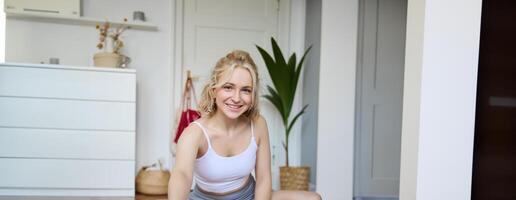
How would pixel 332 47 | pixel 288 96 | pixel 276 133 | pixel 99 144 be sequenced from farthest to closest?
pixel 276 133, pixel 288 96, pixel 99 144, pixel 332 47

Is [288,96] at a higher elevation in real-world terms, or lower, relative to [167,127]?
higher

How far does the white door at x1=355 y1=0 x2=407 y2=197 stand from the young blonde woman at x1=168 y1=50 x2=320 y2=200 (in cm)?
177

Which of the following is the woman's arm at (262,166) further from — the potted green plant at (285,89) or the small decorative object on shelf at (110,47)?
the small decorative object on shelf at (110,47)

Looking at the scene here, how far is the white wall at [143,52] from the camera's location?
2.92m

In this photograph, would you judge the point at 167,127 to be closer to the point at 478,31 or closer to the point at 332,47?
the point at 332,47

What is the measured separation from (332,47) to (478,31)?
120cm

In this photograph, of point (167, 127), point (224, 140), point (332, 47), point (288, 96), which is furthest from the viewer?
point (167, 127)

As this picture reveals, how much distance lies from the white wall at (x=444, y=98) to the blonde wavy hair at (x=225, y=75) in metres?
0.61

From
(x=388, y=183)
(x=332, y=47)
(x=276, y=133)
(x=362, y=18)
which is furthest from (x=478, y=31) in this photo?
(x=276, y=133)

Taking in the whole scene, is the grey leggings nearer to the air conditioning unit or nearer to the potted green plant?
the potted green plant

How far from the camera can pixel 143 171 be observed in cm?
290

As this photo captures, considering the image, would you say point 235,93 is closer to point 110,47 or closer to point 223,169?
point 223,169

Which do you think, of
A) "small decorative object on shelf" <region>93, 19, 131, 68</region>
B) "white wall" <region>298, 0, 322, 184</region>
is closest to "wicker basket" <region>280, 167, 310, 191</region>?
"white wall" <region>298, 0, 322, 184</region>

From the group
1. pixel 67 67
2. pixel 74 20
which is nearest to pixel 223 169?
pixel 67 67
